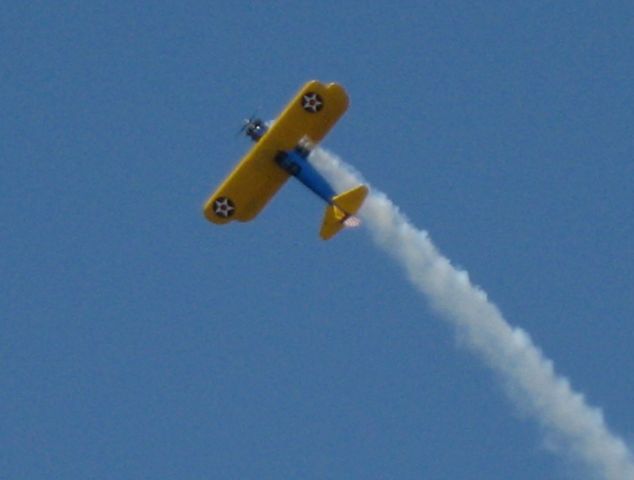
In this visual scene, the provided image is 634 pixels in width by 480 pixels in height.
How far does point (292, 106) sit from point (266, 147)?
1.59m

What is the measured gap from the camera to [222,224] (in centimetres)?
17375

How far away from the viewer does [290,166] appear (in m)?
173

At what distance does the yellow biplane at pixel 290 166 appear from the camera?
172m

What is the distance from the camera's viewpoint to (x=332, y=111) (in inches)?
6816

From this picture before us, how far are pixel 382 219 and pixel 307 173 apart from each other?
13.1 ft

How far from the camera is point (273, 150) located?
569 feet

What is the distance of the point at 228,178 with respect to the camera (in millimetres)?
173750

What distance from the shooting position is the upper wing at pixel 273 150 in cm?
17300

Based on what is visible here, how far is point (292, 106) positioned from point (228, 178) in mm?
3096

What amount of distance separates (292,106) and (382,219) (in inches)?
216

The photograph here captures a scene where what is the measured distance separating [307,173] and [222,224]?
124 inches

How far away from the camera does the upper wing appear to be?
568ft

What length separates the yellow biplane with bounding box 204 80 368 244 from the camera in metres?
172

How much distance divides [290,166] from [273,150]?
29.2 inches
